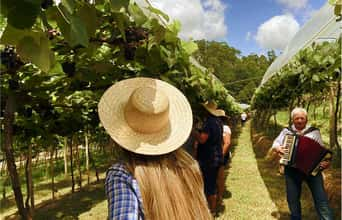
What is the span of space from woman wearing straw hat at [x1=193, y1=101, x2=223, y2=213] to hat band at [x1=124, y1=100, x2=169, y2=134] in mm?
3007

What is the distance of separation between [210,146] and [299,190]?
114cm

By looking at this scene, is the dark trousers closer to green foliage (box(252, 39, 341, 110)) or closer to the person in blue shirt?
the person in blue shirt

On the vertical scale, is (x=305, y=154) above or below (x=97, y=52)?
below

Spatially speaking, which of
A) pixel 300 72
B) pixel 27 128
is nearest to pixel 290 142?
pixel 27 128

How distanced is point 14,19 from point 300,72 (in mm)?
7509

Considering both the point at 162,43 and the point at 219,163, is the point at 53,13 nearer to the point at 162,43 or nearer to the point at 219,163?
the point at 162,43

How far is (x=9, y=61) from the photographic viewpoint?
210 cm

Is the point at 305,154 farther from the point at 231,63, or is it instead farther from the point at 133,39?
the point at 231,63

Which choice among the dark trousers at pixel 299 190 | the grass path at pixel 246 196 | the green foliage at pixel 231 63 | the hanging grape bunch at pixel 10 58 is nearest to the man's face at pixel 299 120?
the dark trousers at pixel 299 190

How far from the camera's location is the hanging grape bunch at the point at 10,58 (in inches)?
80.4

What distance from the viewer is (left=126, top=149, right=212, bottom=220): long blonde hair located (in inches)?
46.7

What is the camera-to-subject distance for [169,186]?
48.5 inches

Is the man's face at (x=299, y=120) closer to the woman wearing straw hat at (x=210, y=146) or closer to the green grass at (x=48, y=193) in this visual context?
the woman wearing straw hat at (x=210, y=146)

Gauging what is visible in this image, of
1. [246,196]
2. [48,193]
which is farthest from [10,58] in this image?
[48,193]
